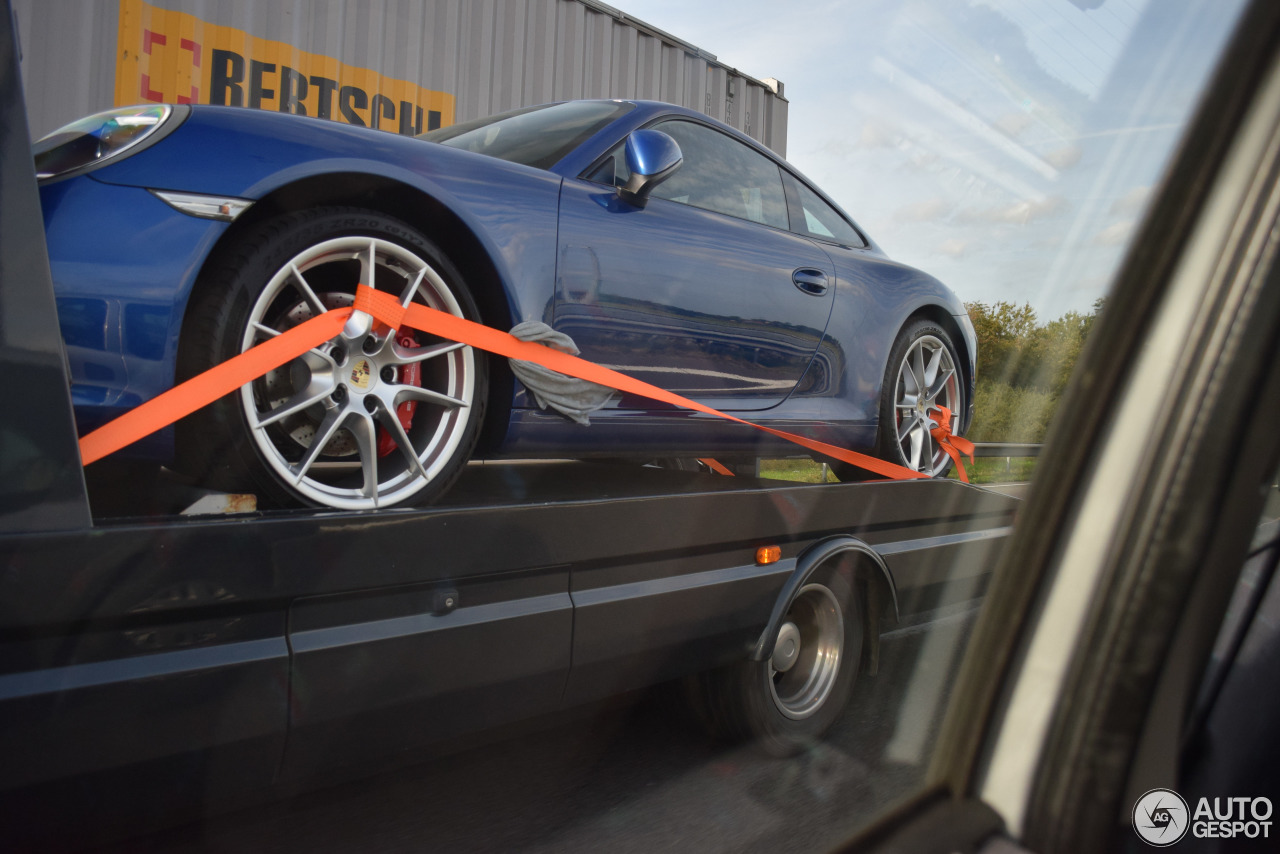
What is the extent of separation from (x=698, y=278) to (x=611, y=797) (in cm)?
158

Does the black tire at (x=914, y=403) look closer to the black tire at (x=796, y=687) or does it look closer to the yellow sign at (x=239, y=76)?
the black tire at (x=796, y=687)

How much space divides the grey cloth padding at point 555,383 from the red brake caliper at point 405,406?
10.6 inches

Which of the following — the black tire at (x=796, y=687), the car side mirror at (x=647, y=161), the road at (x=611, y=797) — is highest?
the car side mirror at (x=647, y=161)

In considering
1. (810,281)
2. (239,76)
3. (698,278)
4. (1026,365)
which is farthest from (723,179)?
(239,76)

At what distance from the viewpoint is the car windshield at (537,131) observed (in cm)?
286

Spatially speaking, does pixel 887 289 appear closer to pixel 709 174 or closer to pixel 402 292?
pixel 709 174

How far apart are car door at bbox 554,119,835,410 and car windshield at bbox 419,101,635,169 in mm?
151

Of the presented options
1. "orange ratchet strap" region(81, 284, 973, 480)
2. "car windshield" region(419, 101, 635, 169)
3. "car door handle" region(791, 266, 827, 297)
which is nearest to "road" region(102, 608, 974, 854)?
"orange ratchet strap" region(81, 284, 973, 480)

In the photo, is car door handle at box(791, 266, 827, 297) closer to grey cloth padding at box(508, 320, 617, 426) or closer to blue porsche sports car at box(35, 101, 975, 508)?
blue porsche sports car at box(35, 101, 975, 508)

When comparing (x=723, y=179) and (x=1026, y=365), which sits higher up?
(x=723, y=179)

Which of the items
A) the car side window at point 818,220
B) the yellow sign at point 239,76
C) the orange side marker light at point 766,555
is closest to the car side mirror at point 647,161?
the car side window at point 818,220

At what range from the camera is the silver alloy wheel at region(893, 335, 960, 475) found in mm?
3895

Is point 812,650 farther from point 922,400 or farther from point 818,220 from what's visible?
point 818,220

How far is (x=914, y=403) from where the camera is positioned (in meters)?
3.93
